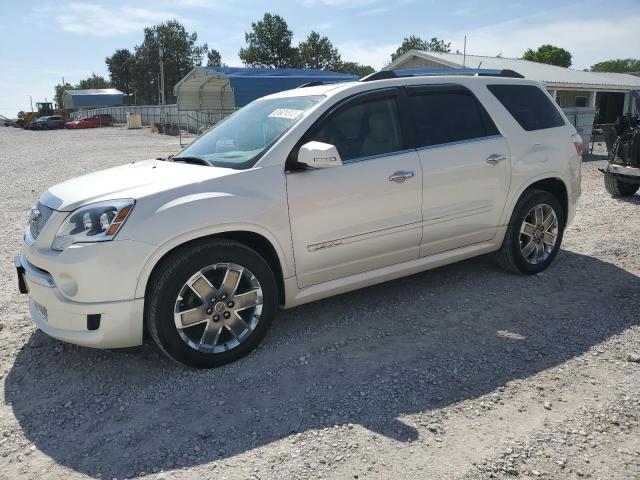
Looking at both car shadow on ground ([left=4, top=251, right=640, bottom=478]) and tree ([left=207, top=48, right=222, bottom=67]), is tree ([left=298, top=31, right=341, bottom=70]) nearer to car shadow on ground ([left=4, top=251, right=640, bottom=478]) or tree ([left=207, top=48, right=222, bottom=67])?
tree ([left=207, top=48, right=222, bottom=67])

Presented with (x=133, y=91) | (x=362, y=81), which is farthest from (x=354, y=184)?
(x=133, y=91)

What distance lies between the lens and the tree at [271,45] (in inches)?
3009

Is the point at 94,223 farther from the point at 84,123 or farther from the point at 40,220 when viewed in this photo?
the point at 84,123

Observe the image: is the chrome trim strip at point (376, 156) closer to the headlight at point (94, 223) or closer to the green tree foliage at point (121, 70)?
the headlight at point (94, 223)

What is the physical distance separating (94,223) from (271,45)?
258 ft

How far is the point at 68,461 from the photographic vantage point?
108 inches

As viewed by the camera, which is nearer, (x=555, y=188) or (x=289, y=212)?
(x=289, y=212)

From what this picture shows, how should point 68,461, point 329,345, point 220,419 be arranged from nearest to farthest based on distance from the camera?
point 68,461 → point 220,419 → point 329,345

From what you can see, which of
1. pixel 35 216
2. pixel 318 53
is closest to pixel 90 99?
pixel 318 53

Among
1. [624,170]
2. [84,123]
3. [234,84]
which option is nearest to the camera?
[624,170]

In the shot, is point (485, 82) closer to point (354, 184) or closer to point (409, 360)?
point (354, 184)

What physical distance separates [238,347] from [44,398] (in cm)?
123

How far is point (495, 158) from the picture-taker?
15.5ft

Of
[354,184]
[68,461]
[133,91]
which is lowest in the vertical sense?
[68,461]
